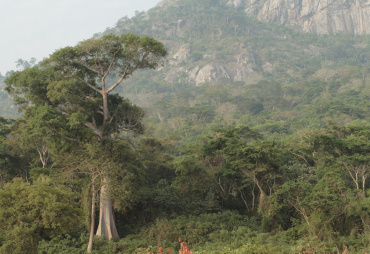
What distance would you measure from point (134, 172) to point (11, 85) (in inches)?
244

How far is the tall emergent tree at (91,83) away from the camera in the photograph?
13648 mm

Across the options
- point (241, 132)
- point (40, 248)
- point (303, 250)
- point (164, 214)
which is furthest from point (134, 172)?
point (241, 132)

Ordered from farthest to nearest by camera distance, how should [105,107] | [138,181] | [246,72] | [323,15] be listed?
[323,15] < [246,72] < [138,181] < [105,107]

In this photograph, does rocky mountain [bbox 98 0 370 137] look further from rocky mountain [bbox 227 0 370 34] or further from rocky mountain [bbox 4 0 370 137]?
rocky mountain [bbox 227 0 370 34]

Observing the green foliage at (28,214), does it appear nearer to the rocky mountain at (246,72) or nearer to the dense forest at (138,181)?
the dense forest at (138,181)

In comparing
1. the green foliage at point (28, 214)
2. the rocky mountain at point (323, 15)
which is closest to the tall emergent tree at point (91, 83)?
the green foliage at point (28, 214)

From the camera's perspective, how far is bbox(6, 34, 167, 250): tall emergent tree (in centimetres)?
1365

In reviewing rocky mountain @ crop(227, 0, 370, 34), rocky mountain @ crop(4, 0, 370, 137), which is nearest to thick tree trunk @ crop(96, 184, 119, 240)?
rocky mountain @ crop(4, 0, 370, 137)

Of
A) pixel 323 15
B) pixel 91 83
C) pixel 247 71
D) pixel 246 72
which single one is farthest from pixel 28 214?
pixel 323 15

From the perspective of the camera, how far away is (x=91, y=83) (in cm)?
1557

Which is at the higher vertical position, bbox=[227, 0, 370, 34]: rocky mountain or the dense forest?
bbox=[227, 0, 370, 34]: rocky mountain

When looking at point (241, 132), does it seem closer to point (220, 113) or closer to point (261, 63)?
point (220, 113)

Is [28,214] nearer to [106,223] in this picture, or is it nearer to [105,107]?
[106,223]

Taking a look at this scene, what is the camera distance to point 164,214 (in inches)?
596
